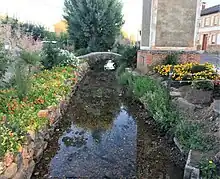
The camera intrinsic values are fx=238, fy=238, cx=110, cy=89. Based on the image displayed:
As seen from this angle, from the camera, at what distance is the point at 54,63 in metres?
12.1

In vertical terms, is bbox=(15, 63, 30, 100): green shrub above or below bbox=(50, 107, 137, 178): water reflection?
above

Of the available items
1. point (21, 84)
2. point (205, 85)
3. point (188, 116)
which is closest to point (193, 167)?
point (188, 116)

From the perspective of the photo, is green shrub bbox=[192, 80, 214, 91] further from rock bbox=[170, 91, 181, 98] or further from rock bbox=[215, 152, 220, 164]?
rock bbox=[215, 152, 220, 164]

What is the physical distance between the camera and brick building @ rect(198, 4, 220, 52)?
26828 mm

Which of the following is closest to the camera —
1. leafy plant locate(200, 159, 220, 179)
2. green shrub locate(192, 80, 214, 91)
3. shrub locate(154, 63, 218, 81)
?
leafy plant locate(200, 159, 220, 179)

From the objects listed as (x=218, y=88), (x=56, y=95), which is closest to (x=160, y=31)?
(x=218, y=88)

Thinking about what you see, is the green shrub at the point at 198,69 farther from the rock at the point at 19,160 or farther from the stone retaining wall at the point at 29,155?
the rock at the point at 19,160

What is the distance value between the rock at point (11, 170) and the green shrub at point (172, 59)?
862cm

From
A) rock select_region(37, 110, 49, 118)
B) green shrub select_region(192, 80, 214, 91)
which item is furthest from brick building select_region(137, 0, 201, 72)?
rock select_region(37, 110, 49, 118)

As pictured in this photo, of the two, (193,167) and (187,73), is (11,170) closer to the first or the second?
(193,167)

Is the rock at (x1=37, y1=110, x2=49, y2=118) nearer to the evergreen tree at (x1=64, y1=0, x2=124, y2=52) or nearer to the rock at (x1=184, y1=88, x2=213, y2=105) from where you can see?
the rock at (x1=184, y1=88, x2=213, y2=105)

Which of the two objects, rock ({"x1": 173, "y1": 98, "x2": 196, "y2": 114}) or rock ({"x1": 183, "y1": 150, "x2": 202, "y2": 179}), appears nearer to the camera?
rock ({"x1": 183, "y1": 150, "x2": 202, "y2": 179})

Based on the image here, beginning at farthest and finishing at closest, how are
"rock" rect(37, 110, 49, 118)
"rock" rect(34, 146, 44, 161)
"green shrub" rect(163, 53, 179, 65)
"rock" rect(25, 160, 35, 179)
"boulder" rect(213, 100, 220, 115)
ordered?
"green shrub" rect(163, 53, 179, 65) → "rock" rect(37, 110, 49, 118) → "boulder" rect(213, 100, 220, 115) → "rock" rect(34, 146, 44, 161) → "rock" rect(25, 160, 35, 179)

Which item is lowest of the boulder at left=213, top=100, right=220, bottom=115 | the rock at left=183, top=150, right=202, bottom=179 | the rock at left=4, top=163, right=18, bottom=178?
the rock at left=183, top=150, right=202, bottom=179
